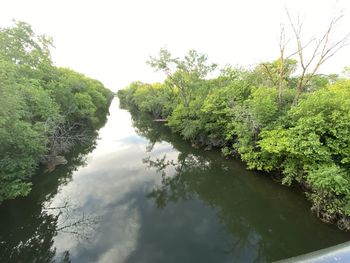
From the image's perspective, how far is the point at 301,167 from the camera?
1265 cm

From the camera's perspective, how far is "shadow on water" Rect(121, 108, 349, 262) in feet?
30.1

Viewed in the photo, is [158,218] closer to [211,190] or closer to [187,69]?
[211,190]

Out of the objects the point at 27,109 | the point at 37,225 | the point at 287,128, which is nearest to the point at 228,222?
the point at 287,128

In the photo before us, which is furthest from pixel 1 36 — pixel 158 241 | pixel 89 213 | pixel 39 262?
pixel 158 241

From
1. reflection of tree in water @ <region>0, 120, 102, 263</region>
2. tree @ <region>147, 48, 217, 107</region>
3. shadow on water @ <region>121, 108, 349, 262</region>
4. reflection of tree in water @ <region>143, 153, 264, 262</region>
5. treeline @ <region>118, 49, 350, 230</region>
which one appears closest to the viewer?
reflection of tree in water @ <region>0, 120, 102, 263</region>

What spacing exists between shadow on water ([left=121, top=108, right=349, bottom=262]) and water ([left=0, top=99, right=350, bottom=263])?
4cm

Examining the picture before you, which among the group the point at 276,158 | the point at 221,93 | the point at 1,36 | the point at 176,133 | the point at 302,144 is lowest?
the point at 176,133

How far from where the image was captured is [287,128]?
566 inches

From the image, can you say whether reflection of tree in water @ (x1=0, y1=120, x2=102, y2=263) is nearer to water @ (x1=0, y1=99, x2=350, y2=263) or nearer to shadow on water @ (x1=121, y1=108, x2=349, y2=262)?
water @ (x1=0, y1=99, x2=350, y2=263)

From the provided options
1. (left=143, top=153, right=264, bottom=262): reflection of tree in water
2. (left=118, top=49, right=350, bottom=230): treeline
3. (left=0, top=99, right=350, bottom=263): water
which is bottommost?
(left=143, top=153, right=264, bottom=262): reflection of tree in water

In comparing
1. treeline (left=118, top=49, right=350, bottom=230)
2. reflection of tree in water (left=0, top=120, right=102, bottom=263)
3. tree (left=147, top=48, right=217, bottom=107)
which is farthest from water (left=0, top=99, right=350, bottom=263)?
tree (left=147, top=48, right=217, bottom=107)

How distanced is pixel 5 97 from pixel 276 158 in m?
14.3

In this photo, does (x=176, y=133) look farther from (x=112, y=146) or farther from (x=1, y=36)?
(x=1, y=36)

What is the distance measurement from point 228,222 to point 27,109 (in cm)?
1312
